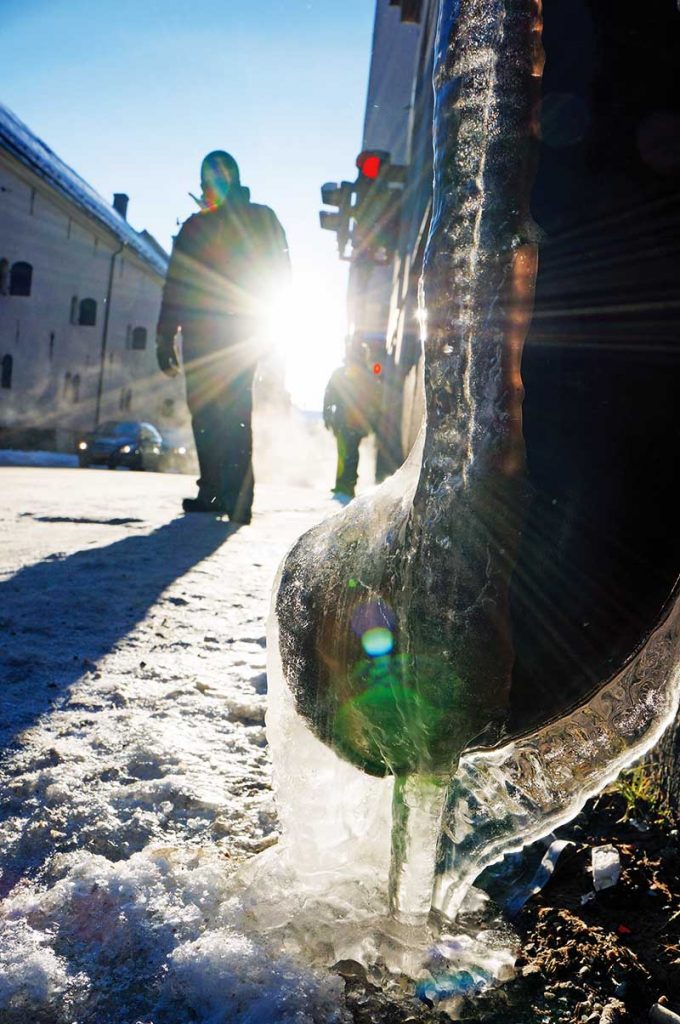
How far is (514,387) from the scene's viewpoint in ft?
2.42

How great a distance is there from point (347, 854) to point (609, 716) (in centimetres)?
47

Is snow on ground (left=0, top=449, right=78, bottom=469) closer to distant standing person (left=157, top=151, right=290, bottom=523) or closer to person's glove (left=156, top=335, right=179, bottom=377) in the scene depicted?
person's glove (left=156, top=335, right=179, bottom=377)

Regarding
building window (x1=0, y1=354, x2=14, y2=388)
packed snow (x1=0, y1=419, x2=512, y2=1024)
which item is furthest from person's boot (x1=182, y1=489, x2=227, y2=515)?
building window (x1=0, y1=354, x2=14, y2=388)

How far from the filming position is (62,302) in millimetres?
27359

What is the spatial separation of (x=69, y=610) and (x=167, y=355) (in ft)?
11.1

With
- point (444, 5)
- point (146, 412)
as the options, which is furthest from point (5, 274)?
point (444, 5)

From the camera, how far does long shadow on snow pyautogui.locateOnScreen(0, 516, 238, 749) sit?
64.6 inches

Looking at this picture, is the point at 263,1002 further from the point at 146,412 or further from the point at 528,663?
the point at 146,412

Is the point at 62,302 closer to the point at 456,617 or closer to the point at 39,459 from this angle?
the point at 39,459

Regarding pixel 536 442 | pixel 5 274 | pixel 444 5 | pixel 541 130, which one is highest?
pixel 5 274

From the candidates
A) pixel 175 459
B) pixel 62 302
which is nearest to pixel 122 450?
pixel 175 459

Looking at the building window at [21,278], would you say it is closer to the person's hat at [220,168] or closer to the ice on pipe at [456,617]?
the person's hat at [220,168]

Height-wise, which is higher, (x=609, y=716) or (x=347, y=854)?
(x=609, y=716)

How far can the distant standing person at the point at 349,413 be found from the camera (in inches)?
344
